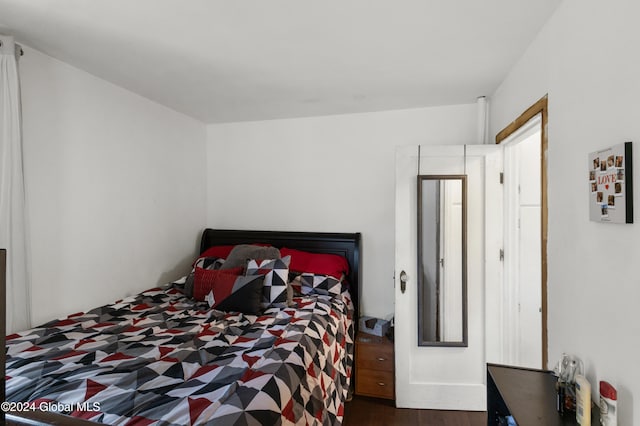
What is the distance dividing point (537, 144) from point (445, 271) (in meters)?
1.16

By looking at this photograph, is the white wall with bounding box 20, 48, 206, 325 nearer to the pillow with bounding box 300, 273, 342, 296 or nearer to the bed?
the bed

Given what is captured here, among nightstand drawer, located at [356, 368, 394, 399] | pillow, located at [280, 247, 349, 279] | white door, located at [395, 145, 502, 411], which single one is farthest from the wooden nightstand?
pillow, located at [280, 247, 349, 279]

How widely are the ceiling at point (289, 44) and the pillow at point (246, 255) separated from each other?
4.25ft

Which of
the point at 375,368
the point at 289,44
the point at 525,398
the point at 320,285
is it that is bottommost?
the point at 375,368

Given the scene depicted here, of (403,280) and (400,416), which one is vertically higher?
(403,280)

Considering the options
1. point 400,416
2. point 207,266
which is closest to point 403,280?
point 400,416

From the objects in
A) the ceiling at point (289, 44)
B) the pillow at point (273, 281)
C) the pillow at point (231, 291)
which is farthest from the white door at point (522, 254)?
the pillow at point (231, 291)

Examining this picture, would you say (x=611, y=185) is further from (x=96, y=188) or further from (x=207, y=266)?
(x=96, y=188)

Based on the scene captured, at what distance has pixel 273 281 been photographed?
8.22 feet

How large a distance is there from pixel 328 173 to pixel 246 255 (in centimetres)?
114

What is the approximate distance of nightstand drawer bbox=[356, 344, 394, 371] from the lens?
277 centimetres

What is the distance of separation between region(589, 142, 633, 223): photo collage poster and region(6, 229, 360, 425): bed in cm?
139

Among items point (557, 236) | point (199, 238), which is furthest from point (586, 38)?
point (199, 238)

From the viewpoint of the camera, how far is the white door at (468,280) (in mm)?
2592
